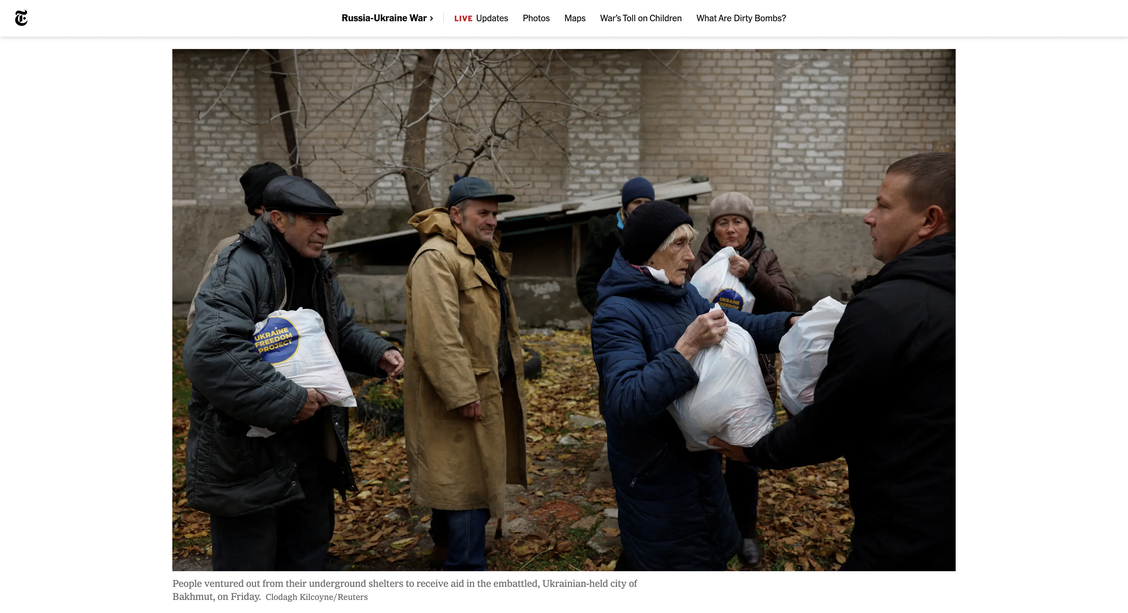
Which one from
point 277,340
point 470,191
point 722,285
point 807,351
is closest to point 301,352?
point 277,340

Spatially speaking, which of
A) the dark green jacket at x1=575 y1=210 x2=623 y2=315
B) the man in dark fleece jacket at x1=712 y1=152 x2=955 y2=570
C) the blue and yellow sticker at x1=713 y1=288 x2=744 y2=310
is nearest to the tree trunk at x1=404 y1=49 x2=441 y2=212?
the dark green jacket at x1=575 y1=210 x2=623 y2=315

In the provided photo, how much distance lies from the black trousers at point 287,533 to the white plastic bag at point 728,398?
1585 millimetres

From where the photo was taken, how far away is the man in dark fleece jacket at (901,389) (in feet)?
5.50

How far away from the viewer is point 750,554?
11.3 feet

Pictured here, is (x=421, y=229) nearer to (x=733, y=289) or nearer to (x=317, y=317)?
(x=317, y=317)

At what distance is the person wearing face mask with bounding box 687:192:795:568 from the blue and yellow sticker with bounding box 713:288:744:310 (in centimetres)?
11

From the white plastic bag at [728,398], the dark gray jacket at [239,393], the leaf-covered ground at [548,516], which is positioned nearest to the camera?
the white plastic bag at [728,398]

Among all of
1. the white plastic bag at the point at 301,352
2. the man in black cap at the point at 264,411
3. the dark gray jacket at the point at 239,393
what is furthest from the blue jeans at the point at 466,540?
the white plastic bag at the point at 301,352

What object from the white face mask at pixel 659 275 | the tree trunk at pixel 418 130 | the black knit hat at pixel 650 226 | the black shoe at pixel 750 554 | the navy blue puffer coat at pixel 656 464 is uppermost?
the tree trunk at pixel 418 130

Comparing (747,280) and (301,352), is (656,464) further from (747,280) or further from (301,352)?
(747,280)

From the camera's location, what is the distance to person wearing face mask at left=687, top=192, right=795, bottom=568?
11.2 ft

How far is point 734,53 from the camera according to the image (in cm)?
923

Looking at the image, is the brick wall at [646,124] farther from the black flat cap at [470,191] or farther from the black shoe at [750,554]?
the black shoe at [750,554]

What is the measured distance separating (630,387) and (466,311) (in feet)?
4.23
